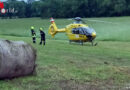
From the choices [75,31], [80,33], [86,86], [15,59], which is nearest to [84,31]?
[80,33]

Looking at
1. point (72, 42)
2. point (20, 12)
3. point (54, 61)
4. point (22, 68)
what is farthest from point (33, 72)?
point (20, 12)

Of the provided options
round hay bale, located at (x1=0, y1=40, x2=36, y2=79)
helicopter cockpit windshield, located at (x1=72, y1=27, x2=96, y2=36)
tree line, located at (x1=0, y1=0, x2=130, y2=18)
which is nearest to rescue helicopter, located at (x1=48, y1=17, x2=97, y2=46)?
helicopter cockpit windshield, located at (x1=72, y1=27, x2=96, y2=36)

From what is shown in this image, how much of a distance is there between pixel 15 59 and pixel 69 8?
78185 millimetres

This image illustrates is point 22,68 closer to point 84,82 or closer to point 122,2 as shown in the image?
point 84,82

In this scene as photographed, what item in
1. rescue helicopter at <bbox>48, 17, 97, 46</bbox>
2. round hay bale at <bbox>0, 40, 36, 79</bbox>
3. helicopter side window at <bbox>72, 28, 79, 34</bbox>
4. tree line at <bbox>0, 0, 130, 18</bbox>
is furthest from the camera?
tree line at <bbox>0, 0, 130, 18</bbox>

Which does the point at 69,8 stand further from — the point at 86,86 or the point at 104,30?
the point at 86,86

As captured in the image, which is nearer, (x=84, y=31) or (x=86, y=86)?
(x=86, y=86)

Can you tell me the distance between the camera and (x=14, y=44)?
29.5 ft

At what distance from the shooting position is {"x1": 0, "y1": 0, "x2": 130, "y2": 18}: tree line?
77.1 metres

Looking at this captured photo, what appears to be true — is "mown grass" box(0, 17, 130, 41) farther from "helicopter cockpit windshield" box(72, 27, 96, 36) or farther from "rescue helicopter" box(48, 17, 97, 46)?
"helicopter cockpit windshield" box(72, 27, 96, 36)

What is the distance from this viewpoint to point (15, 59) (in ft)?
28.6

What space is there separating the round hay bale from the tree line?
66822mm

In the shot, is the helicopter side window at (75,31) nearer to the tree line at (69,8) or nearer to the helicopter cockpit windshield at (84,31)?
the helicopter cockpit windshield at (84,31)

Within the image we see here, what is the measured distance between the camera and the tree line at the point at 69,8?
253 feet
